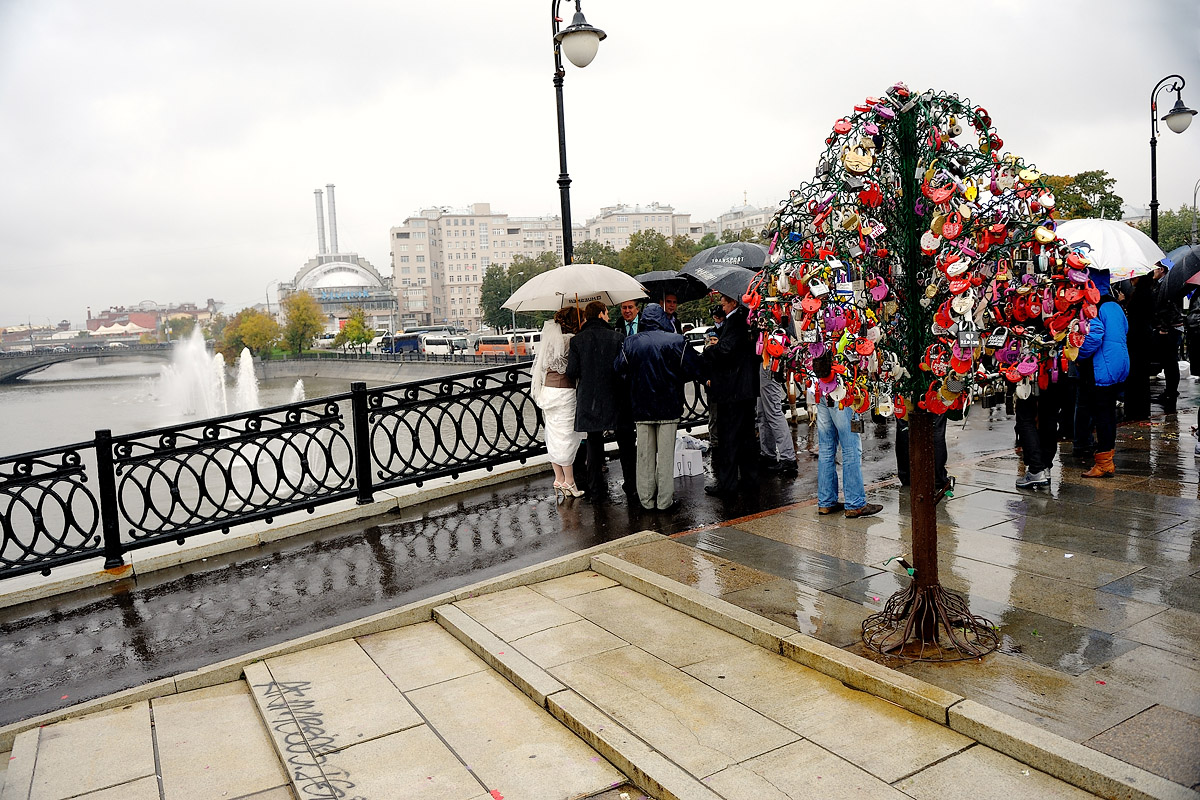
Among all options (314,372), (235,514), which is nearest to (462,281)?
(314,372)

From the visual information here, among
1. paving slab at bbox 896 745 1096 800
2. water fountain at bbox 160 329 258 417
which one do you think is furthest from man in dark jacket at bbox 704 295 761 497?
water fountain at bbox 160 329 258 417

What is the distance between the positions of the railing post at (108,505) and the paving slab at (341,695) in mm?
2995

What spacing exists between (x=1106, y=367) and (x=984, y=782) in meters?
5.62

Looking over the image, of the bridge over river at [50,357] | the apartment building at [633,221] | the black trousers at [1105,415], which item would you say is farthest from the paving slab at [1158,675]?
the apartment building at [633,221]

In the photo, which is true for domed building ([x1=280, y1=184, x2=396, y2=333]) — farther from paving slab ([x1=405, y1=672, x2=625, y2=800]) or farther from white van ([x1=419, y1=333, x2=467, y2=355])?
paving slab ([x1=405, y1=672, x2=625, y2=800])

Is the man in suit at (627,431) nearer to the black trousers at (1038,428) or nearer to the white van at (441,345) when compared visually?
the black trousers at (1038,428)

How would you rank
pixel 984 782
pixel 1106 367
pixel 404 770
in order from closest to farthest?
pixel 984 782 < pixel 404 770 < pixel 1106 367

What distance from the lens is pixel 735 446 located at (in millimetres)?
7953

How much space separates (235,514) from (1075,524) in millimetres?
7278

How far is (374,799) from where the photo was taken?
369 cm

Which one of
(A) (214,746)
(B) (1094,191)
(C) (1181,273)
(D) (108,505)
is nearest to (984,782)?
(A) (214,746)

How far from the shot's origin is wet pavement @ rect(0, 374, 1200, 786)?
157 inches

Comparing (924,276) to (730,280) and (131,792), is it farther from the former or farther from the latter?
(131,792)

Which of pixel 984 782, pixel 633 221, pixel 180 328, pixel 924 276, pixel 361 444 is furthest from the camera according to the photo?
pixel 180 328
